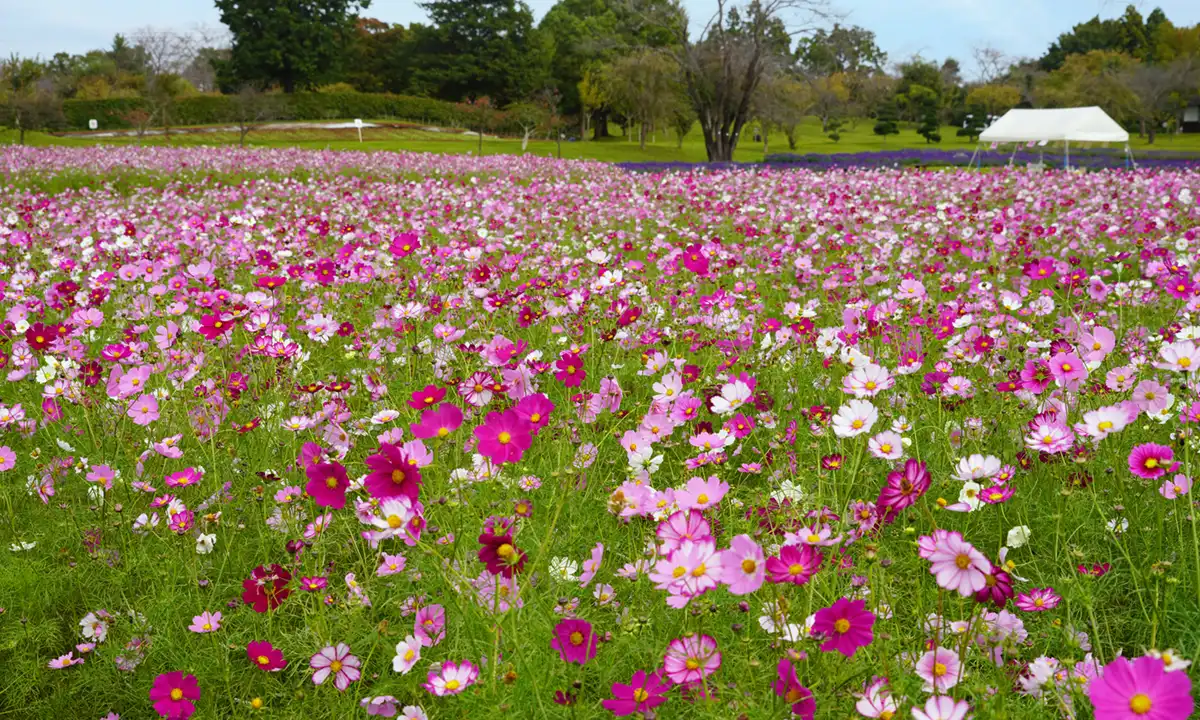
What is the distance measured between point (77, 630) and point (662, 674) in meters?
1.47

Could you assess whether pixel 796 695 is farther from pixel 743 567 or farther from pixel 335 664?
pixel 335 664

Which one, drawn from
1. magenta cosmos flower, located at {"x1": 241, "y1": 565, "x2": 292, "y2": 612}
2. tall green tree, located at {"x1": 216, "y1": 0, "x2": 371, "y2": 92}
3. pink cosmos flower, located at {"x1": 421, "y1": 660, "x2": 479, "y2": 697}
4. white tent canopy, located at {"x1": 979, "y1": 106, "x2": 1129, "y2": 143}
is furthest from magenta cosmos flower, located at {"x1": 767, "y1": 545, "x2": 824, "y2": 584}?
tall green tree, located at {"x1": 216, "y1": 0, "x2": 371, "y2": 92}

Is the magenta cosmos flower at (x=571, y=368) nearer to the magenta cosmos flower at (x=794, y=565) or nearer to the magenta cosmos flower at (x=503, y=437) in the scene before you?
the magenta cosmos flower at (x=503, y=437)

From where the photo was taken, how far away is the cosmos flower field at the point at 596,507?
1.38m

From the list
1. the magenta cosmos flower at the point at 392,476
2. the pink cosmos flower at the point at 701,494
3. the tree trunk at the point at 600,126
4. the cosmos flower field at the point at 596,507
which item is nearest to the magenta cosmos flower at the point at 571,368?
the cosmos flower field at the point at 596,507

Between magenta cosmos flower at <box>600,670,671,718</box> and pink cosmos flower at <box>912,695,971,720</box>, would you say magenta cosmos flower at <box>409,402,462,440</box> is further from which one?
pink cosmos flower at <box>912,695,971,720</box>

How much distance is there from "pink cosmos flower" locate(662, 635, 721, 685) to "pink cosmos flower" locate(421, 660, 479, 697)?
32cm

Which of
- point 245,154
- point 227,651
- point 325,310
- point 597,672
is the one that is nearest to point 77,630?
point 227,651

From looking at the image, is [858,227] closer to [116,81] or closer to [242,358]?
[242,358]

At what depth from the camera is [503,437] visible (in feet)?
4.85

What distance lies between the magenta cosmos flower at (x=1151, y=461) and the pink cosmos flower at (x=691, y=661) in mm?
955

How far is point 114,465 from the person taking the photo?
2562mm

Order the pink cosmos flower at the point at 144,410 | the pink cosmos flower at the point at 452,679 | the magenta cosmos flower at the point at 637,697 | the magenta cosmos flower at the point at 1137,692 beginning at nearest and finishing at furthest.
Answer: the magenta cosmos flower at the point at 1137,692 → the magenta cosmos flower at the point at 637,697 → the pink cosmos flower at the point at 452,679 → the pink cosmos flower at the point at 144,410

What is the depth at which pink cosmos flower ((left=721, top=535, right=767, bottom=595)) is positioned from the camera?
1156mm
